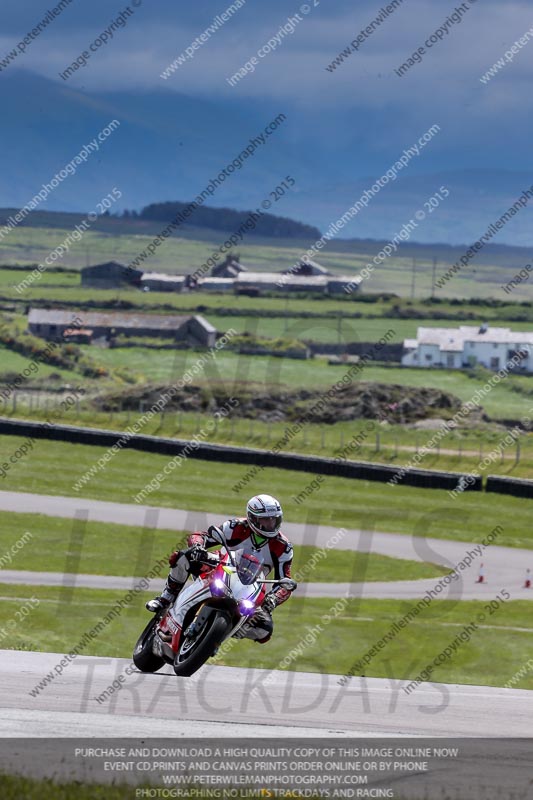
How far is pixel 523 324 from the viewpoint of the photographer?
16250 centimetres

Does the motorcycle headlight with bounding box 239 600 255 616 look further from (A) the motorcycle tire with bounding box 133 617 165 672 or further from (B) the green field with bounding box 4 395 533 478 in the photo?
(B) the green field with bounding box 4 395 533 478

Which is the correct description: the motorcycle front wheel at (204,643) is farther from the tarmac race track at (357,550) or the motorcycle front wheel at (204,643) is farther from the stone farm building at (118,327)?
the stone farm building at (118,327)

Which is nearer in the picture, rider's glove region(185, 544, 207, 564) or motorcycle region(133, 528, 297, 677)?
motorcycle region(133, 528, 297, 677)

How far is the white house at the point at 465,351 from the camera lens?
11988cm

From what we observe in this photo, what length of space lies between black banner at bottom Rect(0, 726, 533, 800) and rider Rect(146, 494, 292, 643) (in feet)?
5.39

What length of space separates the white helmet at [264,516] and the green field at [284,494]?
2828 centimetres

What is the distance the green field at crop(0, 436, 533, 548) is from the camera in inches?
1861

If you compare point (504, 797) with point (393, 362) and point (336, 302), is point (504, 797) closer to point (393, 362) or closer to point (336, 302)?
point (393, 362)

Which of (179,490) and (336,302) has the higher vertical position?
(336,302)

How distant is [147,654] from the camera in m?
17.9

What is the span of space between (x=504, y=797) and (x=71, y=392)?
72.8m

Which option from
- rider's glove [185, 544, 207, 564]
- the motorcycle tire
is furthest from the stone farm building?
rider's glove [185, 544, 207, 564]

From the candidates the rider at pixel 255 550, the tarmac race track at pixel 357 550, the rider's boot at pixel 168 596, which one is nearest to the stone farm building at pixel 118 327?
the tarmac race track at pixel 357 550

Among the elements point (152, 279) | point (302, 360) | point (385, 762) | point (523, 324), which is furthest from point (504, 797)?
point (152, 279)
